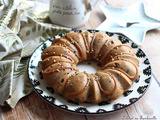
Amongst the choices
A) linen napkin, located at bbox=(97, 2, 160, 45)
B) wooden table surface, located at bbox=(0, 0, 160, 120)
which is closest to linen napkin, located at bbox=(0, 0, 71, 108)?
wooden table surface, located at bbox=(0, 0, 160, 120)

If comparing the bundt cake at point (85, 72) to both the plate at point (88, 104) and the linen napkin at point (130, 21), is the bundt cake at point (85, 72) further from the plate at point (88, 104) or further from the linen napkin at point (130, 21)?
the linen napkin at point (130, 21)

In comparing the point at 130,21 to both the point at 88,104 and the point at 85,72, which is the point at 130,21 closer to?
the point at 85,72

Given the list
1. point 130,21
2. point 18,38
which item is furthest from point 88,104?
point 130,21

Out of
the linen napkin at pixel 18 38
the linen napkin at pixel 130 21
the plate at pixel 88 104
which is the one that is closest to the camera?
the plate at pixel 88 104

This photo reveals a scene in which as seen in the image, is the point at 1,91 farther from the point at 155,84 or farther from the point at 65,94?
the point at 155,84

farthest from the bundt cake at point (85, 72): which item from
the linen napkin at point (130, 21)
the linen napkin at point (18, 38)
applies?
the linen napkin at point (130, 21)

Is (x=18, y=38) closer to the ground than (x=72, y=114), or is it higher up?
higher up

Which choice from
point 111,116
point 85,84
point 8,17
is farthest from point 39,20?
point 111,116
